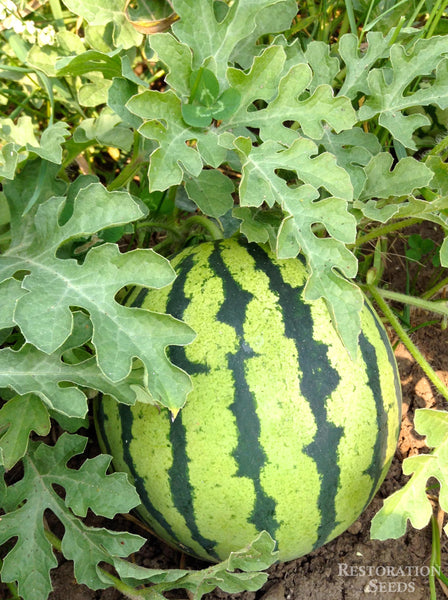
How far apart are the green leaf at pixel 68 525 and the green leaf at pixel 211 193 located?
28.8 inches

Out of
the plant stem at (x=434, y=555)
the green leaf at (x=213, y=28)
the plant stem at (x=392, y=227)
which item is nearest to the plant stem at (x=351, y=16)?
the green leaf at (x=213, y=28)

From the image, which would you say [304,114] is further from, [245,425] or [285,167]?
[245,425]

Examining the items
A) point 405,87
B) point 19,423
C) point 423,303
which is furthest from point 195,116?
point 423,303

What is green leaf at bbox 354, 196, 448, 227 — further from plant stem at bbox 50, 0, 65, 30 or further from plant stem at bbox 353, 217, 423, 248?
plant stem at bbox 50, 0, 65, 30

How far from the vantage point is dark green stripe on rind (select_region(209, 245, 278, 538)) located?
1749mm

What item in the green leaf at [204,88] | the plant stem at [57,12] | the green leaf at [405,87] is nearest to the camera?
the green leaf at [204,88]

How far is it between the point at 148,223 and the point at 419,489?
1.13m

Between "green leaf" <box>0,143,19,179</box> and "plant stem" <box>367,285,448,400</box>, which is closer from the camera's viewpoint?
"green leaf" <box>0,143,19,179</box>

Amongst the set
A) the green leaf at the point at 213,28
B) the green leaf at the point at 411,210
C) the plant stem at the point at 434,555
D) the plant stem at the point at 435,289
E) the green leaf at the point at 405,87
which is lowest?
the plant stem at the point at 434,555

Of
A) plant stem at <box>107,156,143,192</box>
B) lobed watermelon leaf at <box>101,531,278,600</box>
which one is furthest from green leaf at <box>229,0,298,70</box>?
lobed watermelon leaf at <box>101,531,278,600</box>

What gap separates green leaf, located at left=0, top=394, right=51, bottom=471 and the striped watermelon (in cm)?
24

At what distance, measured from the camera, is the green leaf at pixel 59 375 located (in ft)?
5.42

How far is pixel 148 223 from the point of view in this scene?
7.38ft

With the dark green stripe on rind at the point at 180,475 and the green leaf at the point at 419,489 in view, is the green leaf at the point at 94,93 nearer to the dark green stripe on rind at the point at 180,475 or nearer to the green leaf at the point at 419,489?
the dark green stripe on rind at the point at 180,475
